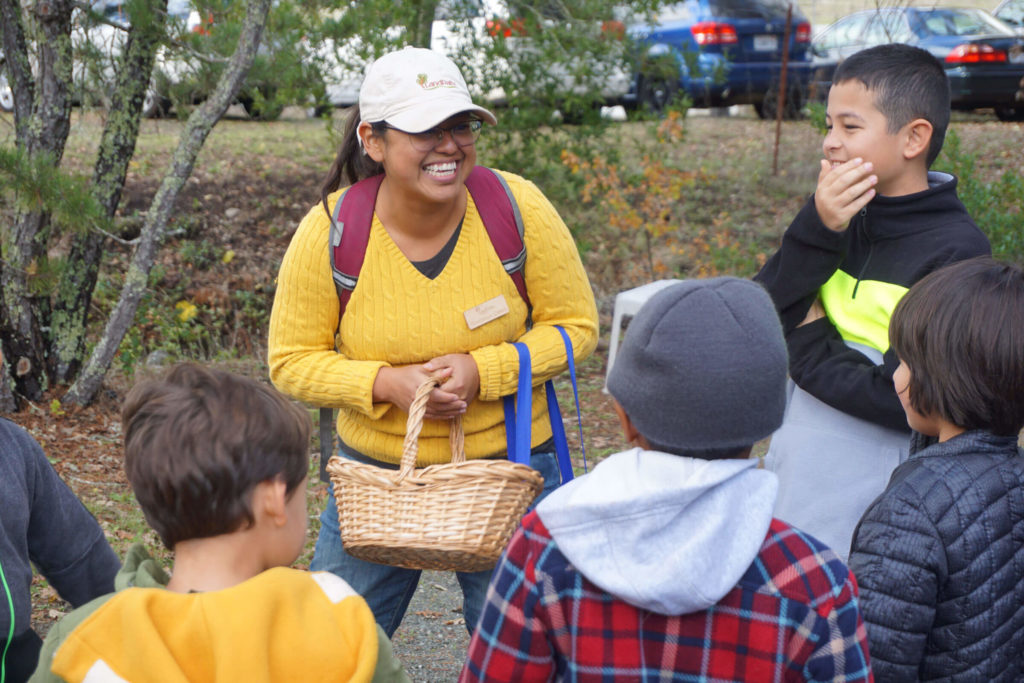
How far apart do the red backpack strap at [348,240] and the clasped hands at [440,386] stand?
23 centimetres

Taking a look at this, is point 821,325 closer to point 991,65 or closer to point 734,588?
point 734,588

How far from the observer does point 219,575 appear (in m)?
1.61

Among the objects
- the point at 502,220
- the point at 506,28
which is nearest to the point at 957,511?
the point at 502,220

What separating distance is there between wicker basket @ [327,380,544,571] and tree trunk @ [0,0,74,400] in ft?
11.7

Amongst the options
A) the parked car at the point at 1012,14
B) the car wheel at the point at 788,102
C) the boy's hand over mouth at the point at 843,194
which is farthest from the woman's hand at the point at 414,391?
the parked car at the point at 1012,14

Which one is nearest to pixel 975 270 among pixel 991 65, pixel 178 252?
pixel 178 252

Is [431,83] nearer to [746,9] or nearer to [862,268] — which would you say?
[862,268]

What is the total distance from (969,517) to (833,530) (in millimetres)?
614

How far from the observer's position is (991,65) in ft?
38.0

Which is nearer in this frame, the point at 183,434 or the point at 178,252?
the point at 183,434

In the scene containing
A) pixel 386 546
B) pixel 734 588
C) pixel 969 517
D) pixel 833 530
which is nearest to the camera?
pixel 734 588

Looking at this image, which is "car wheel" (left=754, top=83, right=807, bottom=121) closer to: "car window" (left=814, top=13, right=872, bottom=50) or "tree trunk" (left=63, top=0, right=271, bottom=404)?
"car window" (left=814, top=13, right=872, bottom=50)

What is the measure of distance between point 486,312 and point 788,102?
9748 millimetres

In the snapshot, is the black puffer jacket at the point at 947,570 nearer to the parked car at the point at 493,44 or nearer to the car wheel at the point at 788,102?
the parked car at the point at 493,44
